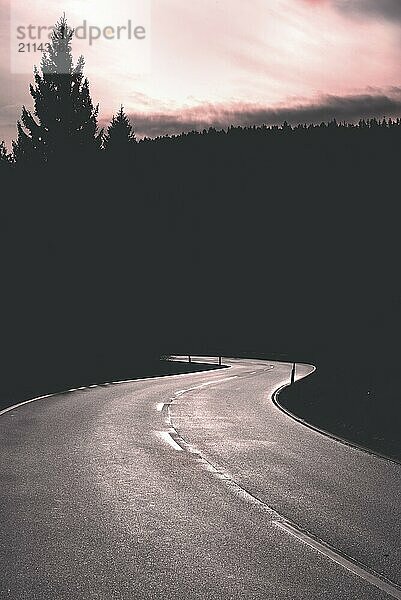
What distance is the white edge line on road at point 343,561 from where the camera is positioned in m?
6.23

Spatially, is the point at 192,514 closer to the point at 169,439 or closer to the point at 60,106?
the point at 169,439

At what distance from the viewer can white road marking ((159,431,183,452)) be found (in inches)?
549

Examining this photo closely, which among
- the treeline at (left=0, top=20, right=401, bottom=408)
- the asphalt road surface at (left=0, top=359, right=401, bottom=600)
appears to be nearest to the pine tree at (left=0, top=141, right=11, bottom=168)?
the treeline at (left=0, top=20, right=401, bottom=408)

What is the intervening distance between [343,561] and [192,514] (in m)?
2.21

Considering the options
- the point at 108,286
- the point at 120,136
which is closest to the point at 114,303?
the point at 108,286

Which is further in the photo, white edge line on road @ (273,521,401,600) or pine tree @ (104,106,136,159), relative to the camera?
pine tree @ (104,106,136,159)

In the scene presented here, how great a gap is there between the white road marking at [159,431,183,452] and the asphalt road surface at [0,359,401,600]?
52 millimetres

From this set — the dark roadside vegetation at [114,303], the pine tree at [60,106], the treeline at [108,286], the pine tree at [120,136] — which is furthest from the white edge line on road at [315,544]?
the pine tree at [120,136]

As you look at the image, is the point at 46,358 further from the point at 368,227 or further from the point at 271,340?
the point at 368,227

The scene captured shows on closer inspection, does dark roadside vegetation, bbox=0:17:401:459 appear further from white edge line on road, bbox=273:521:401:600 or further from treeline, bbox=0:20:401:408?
white edge line on road, bbox=273:521:401:600

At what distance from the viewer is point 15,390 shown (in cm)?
2747

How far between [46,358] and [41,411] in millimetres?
23111

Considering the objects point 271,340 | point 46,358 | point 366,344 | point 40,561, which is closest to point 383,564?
point 40,561

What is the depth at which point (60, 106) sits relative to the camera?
186 feet
